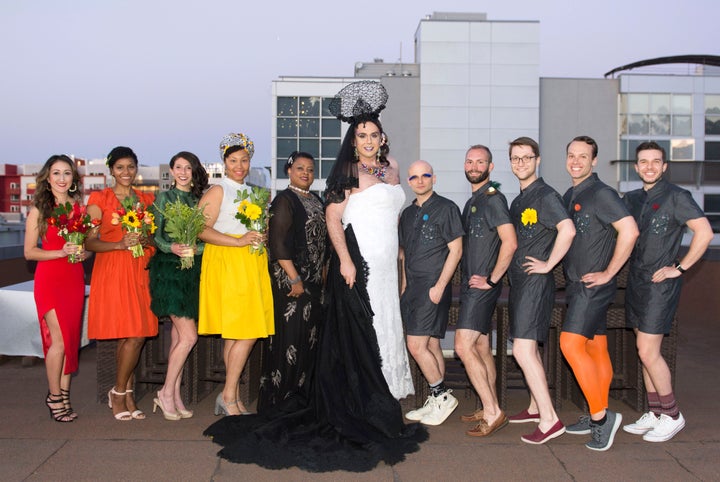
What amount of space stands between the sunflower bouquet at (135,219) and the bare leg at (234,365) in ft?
3.01

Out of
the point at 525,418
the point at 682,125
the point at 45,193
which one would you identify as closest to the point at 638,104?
the point at 682,125

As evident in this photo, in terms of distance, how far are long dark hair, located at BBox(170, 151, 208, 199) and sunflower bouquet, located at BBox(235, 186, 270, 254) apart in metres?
0.38

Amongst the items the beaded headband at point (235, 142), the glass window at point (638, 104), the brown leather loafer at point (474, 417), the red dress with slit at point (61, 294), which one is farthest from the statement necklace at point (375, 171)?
the glass window at point (638, 104)

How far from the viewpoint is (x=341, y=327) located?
4715 mm

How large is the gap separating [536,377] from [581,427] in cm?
56

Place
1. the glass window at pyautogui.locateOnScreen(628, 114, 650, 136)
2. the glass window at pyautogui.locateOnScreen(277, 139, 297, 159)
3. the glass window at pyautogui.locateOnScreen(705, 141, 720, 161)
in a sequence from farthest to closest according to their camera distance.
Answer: the glass window at pyautogui.locateOnScreen(705, 141, 720, 161), the glass window at pyautogui.locateOnScreen(628, 114, 650, 136), the glass window at pyautogui.locateOnScreen(277, 139, 297, 159)

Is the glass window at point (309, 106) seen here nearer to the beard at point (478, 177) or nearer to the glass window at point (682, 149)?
the glass window at point (682, 149)

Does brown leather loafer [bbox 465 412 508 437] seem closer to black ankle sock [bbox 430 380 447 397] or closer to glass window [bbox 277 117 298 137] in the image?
black ankle sock [bbox 430 380 447 397]

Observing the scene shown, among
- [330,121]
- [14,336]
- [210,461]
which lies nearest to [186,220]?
[210,461]

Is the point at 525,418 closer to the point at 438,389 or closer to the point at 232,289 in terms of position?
the point at 438,389

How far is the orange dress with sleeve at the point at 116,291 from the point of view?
15.7 feet

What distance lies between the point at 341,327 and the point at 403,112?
26.1 m

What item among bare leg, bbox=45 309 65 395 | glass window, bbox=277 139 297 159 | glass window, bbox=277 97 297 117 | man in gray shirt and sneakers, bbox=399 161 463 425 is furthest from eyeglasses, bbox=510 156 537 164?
glass window, bbox=277 97 297 117

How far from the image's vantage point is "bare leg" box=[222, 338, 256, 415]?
189 inches
